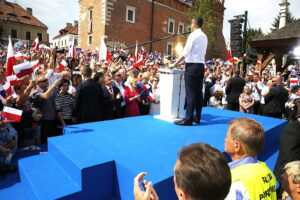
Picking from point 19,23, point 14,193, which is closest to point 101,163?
point 14,193

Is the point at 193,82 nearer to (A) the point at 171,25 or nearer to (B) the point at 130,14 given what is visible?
(B) the point at 130,14

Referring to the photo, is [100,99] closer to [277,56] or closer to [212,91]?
[212,91]

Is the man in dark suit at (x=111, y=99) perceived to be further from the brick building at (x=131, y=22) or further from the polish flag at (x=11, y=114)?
the brick building at (x=131, y=22)

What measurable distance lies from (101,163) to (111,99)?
8.49ft

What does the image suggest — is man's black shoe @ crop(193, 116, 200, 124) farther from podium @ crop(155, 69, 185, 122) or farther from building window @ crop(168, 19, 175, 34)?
building window @ crop(168, 19, 175, 34)

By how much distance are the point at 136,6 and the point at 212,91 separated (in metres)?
22.0

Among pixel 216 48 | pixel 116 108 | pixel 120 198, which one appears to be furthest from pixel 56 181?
pixel 216 48

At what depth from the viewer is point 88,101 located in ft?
13.6

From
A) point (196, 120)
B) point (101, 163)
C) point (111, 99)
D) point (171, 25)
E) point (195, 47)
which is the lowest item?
point (101, 163)

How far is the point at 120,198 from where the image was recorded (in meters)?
2.32

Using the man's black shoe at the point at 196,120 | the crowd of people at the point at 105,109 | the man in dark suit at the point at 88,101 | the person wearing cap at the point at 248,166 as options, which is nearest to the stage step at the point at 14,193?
the crowd of people at the point at 105,109

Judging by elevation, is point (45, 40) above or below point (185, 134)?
above

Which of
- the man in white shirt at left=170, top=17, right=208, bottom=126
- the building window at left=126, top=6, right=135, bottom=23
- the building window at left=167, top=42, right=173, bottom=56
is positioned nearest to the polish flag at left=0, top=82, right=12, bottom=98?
the man in white shirt at left=170, top=17, right=208, bottom=126

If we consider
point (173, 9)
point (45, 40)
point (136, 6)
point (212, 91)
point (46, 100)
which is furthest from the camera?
point (45, 40)
